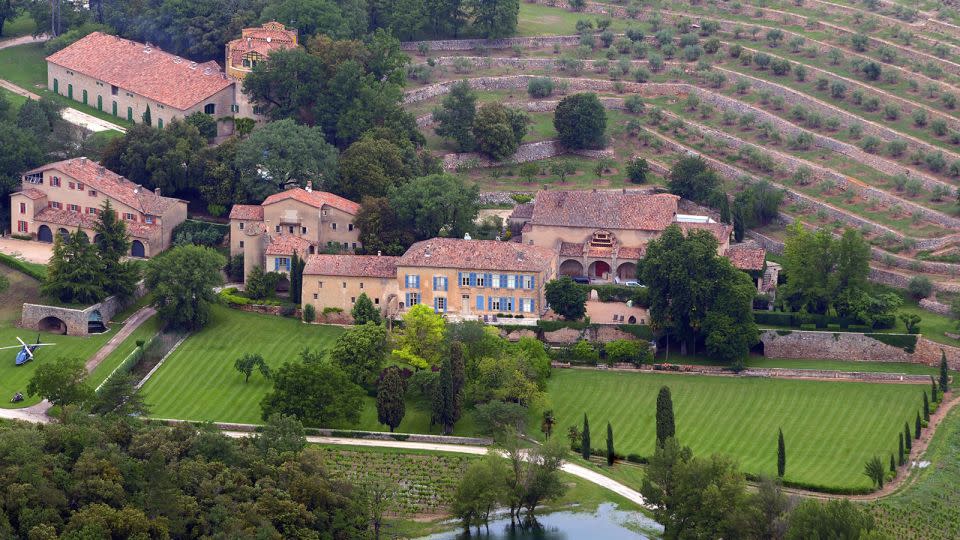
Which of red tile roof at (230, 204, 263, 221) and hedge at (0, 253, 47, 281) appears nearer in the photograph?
hedge at (0, 253, 47, 281)

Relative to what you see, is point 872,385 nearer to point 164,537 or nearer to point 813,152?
point 813,152

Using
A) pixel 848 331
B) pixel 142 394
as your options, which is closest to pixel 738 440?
pixel 848 331

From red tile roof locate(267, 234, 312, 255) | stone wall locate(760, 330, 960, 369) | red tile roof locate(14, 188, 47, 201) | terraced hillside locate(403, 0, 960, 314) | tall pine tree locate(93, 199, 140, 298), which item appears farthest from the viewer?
terraced hillside locate(403, 0, 960, 314)

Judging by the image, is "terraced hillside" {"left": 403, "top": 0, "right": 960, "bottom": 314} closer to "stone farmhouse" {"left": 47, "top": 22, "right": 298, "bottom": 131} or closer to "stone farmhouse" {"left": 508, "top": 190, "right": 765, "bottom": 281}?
"stone farmhouse" {"left": 508, "top": 190, "right": 765, "bottom": 281}

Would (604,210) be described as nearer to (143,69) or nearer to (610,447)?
(610,447)

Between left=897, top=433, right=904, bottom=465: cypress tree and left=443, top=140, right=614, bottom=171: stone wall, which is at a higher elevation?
left=443, top=140, right=614, bottom=171: stone wall

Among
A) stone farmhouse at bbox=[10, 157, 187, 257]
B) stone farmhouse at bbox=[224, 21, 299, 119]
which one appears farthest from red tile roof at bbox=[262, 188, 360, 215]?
stone farmhouse at bbox=[224, 21, 299, 119]
